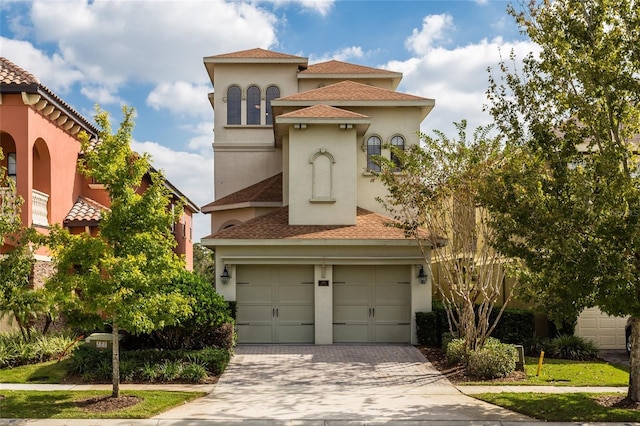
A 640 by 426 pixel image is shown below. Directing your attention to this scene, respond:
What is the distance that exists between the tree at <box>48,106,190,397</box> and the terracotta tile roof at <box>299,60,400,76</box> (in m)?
18.6

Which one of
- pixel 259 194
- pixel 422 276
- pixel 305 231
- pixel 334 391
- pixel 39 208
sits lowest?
pixel 334 391

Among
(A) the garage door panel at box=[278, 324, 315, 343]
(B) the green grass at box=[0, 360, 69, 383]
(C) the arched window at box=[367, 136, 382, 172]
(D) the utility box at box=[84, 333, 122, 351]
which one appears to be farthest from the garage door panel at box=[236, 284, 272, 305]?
(C) the arched window at box=[367, 136, 382, 172]

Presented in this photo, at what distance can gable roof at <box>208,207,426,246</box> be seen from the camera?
20781 millimetres

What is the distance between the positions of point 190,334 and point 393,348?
6338 millimetres

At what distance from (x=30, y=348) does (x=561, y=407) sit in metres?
12.2

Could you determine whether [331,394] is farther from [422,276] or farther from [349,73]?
[349,73]

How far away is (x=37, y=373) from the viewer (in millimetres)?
15383

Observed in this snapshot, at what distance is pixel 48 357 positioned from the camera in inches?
659

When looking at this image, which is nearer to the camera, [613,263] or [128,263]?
[613,263]

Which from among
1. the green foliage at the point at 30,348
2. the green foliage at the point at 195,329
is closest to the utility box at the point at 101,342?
the green foliage at the point at 195,329

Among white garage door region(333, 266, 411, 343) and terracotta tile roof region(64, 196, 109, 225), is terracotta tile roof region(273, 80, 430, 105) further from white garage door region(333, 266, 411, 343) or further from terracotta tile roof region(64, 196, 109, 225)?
terracotta tile roof region(64, 196, 109, 225)

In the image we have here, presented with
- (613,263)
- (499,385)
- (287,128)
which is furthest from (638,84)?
A: (287,128)

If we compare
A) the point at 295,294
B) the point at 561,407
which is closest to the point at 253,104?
the point at 295,294

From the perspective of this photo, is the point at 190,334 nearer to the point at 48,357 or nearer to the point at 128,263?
the point at 48,357
